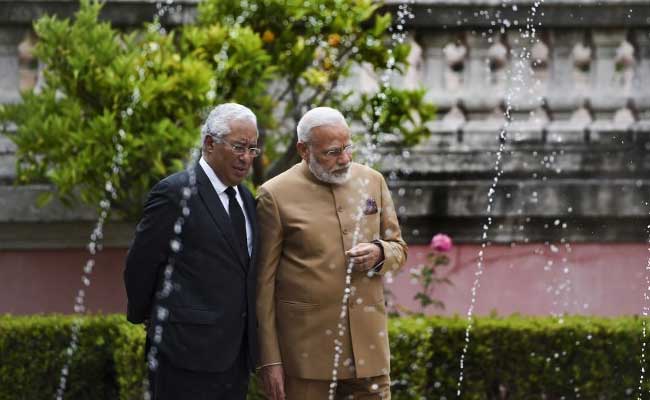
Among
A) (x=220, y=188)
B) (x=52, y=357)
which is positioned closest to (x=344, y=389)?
(x=220, y=188)

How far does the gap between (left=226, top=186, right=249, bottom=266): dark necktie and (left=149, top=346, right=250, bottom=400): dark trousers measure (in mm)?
442

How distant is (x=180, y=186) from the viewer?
5.04 m

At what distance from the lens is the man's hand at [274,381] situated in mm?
5051

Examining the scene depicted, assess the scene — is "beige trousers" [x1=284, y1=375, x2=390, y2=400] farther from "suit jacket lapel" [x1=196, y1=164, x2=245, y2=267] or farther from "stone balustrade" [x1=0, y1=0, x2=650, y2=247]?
"stone balustrade" [x1=0, y1=0, x2=650, y2=247]

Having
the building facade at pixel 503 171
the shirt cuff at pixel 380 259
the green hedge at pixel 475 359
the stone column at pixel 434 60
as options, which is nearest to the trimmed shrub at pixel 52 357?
the green hedge at pixel 475 359

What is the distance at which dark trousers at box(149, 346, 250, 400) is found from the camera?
4988 millimetres

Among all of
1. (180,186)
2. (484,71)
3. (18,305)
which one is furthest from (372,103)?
(180,186)

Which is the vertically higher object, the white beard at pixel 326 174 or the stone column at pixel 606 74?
the stone column at pixel 606 74

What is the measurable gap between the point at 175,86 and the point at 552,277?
284cm

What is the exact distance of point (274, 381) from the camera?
16.6ft

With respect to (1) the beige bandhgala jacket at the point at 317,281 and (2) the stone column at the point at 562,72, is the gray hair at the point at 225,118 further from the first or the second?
(2) the stone column at the point at 562,72

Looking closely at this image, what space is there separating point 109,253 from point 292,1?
6.82 ft

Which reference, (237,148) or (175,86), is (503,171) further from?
(237,148)

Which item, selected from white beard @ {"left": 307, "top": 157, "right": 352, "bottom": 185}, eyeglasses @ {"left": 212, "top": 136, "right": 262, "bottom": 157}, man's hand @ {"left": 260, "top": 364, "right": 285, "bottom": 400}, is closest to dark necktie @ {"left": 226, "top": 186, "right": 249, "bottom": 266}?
eyeglasses @ {"left": 212, "top": 136, "right": 262, "bottom": 157}
